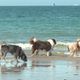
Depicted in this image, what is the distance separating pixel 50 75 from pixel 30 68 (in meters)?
1.88

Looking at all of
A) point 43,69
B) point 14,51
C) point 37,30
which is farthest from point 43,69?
point 37,30

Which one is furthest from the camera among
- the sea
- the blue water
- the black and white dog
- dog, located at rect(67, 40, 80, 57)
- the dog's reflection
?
the blue water

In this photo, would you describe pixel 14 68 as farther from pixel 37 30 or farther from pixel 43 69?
pixel 37 30

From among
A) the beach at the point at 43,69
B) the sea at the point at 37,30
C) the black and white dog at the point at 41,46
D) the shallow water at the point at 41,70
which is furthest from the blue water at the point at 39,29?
the shallow water at the point at 41,70

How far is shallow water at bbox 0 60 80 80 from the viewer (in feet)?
43.6

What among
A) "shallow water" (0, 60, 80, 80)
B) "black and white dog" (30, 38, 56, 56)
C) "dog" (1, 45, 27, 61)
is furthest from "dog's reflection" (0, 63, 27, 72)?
"black and white dog" (30, 38, 56, 56)

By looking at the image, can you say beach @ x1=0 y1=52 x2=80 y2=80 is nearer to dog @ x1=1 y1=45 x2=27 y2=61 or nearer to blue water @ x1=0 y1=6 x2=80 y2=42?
dog @ x1=1 y1=45 x2=27 y2=61

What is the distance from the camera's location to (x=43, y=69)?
49.4 ft

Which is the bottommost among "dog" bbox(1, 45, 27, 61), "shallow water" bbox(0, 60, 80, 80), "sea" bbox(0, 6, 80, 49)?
"shallow water" bbox(0, 60, 80, 80)

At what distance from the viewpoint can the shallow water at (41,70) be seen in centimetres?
1328

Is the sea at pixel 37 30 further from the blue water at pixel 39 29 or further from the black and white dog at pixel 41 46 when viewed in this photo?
the black and white dog at pixel 41 46

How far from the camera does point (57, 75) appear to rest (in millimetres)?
13680

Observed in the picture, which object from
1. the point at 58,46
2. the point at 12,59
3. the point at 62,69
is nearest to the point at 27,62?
the point at 12,59

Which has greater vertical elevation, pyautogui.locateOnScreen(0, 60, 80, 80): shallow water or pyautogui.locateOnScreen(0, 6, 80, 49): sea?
pyautogui.locateOnScreen(0, 6, 80, 49): sea
